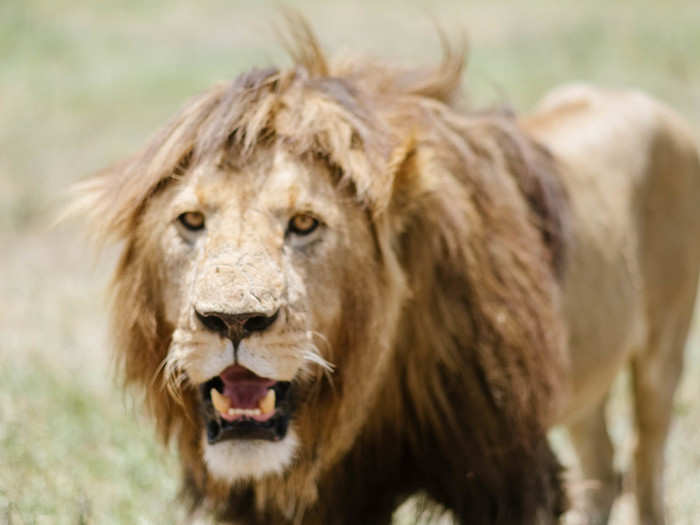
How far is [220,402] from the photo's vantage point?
9.57 feet

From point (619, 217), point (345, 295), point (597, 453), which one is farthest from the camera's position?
point (597, 453)

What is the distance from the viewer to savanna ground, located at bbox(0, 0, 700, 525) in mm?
4531

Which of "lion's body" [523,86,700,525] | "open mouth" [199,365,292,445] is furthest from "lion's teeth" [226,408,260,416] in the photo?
"lion's body" [523,86,700,525]

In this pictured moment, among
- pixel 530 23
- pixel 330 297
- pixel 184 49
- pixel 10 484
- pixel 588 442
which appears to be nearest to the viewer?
pixel 330 297

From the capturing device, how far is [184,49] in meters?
18.1

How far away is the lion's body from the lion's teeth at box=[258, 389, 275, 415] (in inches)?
55.9

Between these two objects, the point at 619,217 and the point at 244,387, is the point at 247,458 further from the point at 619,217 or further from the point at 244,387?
the point at 619,217

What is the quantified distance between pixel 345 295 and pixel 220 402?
43 cm

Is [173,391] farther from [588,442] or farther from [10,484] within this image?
[588,442]

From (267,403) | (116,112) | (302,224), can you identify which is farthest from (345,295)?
(116,112)

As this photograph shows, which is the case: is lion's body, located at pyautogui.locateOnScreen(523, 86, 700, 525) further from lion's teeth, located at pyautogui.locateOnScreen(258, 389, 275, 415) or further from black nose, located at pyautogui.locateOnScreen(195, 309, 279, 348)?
black nose, located at pyautogui.locateOnScreen(195, 309, 279, 348)

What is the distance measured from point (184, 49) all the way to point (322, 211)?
15.7m

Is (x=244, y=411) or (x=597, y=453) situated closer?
(x=244, y=411)

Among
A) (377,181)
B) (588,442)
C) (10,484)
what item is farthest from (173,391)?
(588,442)
